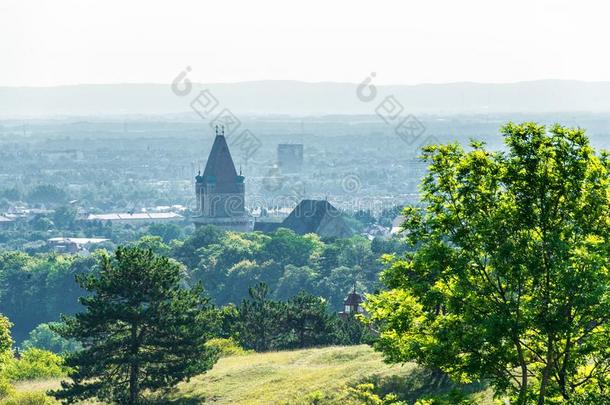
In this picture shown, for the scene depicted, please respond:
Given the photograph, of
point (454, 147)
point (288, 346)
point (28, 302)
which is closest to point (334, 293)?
point (28, 302)

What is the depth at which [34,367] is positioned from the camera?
58344 mm

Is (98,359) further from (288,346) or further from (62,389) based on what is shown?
(288,346)

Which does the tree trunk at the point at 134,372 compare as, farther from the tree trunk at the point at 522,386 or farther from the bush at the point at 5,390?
the tree trunk at the point at 522,386

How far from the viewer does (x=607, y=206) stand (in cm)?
2300

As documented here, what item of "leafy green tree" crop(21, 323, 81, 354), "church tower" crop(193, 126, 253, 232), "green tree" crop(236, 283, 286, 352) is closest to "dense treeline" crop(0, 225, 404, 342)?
"leafy green tree" crop(21, 323, 81, 354)

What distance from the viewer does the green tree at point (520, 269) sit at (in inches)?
872

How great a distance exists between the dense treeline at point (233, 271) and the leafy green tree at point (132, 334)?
8231 cm

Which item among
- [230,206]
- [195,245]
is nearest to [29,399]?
[195,245]

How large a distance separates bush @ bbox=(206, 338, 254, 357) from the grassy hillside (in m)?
5.25

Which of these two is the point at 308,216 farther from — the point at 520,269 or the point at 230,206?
the point at 520,269

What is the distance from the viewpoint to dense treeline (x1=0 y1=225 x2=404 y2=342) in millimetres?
131625

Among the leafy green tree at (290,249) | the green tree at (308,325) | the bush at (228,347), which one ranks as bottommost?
the leafy green tree at (290,249)

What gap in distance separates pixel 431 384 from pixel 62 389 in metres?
12.4

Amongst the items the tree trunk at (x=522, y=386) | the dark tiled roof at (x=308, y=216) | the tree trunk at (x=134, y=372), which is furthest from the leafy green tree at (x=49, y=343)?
the tree trunk at (x=522, y=386)
